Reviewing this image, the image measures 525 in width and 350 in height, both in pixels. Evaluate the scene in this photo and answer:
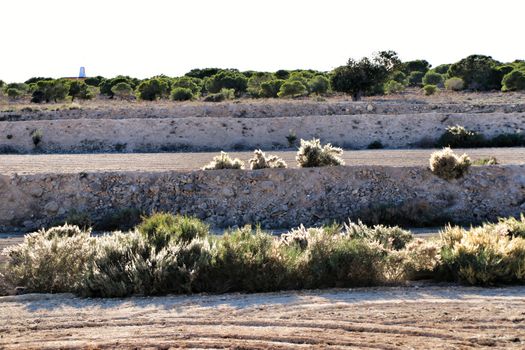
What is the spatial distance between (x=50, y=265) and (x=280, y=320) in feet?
16.5

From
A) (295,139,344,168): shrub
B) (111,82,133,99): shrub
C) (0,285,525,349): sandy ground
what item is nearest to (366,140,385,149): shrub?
(295,139,344,168): shrub

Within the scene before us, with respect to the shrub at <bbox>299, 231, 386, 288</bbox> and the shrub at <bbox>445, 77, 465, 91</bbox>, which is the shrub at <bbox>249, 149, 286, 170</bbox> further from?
the shrub at <bbox>445, 77, 465, 91</bbox>

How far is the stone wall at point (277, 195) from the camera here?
21.3m

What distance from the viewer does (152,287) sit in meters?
11.1

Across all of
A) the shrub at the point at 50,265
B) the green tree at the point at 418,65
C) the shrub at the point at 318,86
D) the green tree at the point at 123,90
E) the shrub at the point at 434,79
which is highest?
the green tree at the point at 418,65

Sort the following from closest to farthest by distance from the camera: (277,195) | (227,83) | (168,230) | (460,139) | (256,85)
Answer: (168,230) < (277,195) < (460,139) < (256,85) < (227,83)

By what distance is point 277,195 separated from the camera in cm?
2175

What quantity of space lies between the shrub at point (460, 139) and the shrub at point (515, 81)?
112 ft

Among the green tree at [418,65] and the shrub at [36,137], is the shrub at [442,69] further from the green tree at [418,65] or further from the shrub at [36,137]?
the shrub at [36,137]

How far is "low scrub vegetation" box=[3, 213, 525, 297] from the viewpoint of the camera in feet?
36.9

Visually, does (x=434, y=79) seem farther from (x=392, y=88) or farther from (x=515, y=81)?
(x=515, y=81)

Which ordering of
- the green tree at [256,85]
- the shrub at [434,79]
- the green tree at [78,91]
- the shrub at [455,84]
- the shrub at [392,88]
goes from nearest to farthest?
the green tree at [256,85]
the shrub at [392,88]
the green tree at [78,91]
the shrub at [455,84]
the shrub at [434,79]

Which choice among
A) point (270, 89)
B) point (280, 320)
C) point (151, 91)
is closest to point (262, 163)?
point (280, 320)

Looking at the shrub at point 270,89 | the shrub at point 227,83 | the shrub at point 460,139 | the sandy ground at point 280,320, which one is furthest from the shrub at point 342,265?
the shrub at point 227,83
